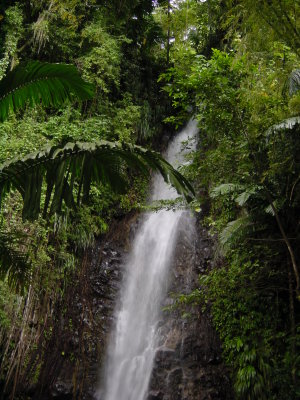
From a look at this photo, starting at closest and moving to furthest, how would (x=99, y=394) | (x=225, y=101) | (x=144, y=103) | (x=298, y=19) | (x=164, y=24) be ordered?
(x=298, y=19), (x=225, y=101), (x=99, y=394), (x=144, y=103), (x=164, y=24)

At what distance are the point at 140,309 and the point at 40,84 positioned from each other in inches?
256

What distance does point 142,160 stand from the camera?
307 centimetres

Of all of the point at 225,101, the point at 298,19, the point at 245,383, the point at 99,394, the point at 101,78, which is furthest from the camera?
the point at 101,78

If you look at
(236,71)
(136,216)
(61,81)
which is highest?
(236,71)

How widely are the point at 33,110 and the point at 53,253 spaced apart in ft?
12.1

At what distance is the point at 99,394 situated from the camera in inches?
278

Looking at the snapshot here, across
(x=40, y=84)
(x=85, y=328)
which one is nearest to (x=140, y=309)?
(x=85, y=328)

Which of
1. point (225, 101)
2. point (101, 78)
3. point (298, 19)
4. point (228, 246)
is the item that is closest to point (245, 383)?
point (228, 246)

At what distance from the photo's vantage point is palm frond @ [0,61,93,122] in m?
2.66

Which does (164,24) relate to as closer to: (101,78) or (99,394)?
(101,78)

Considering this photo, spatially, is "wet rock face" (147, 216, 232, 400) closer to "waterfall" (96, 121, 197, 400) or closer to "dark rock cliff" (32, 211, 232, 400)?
"dark rock cliff" (32, 211, 232, 400)

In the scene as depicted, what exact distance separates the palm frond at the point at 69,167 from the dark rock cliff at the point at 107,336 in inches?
152

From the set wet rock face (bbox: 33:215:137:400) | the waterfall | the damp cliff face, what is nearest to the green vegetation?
wet rock face (bbox: 33:215:137:400)

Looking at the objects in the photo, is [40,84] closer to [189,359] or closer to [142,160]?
[142,160]
